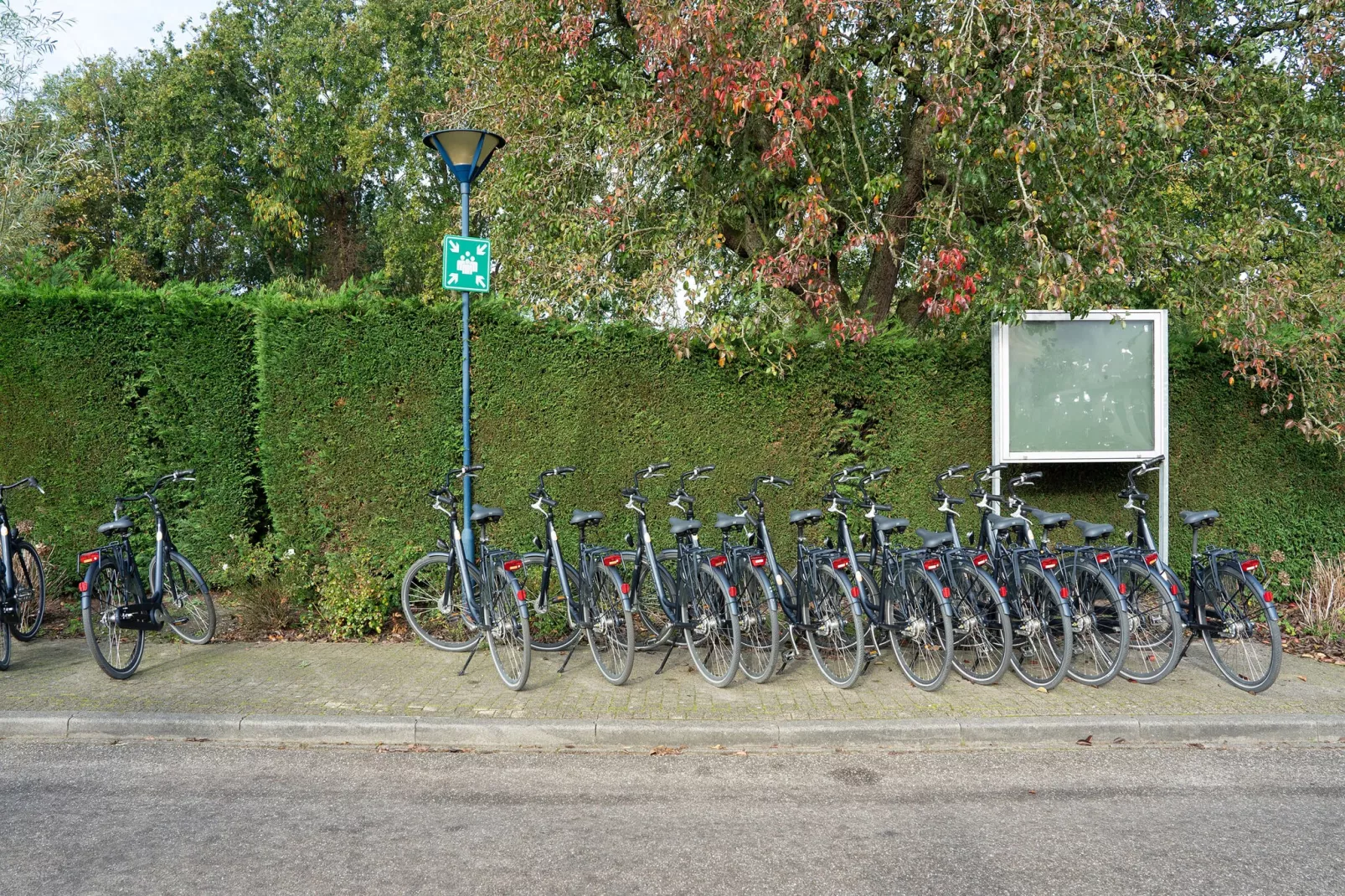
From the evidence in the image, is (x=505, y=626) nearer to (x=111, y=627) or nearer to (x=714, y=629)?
(x=714, y=629)

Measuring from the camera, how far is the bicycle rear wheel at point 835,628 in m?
5.59

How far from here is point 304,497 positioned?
750 centimetres

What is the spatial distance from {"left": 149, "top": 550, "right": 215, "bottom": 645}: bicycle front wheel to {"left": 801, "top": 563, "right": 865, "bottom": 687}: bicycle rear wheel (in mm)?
4504

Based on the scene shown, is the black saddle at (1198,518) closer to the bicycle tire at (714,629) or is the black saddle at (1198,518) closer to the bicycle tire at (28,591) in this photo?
the bicycle tire at (714,629)

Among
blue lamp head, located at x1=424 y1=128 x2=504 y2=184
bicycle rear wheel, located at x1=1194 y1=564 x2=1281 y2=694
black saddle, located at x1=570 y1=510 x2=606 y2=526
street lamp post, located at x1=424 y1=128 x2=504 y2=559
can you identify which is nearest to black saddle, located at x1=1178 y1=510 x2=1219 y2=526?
bicycle rear wheel, located at x1=1194 y1=564 x2=1281 y2=694

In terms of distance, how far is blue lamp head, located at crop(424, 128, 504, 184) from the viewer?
21.7ft

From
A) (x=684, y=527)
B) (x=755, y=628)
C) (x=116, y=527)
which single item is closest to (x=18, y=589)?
(x=116, y=527)

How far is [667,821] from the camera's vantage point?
397 centimetres

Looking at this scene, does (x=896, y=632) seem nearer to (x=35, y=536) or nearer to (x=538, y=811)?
(x=538, y=811)

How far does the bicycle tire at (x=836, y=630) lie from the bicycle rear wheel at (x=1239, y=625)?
2305 mm

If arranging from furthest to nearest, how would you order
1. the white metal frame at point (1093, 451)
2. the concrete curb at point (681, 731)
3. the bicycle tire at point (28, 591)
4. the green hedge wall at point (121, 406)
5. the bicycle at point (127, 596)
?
the green hedge wall at point (121, 406)
the white metal frame at point (1093, 451)
the bicycle tire at point (28, 591)
the bicycle at point (127, 596)
the concrete curb at point (681, 731)

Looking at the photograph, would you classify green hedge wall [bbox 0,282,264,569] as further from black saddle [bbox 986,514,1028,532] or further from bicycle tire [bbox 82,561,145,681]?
black saddle [bbox 986,514,1028,532]

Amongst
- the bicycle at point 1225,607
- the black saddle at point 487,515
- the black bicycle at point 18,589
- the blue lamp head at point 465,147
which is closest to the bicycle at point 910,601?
the bicycle at point 1225,607

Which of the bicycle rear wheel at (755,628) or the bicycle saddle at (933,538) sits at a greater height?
the bicycle saddle at (933,538)
